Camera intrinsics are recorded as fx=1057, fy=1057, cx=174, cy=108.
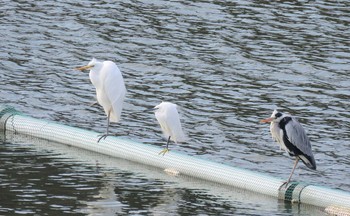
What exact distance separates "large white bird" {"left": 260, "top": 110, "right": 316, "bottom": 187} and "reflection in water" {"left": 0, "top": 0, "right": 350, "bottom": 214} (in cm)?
138

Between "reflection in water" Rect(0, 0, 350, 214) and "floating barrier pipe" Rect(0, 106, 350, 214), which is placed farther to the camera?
"reflection in water" Rect(0, 0, 350, 214)

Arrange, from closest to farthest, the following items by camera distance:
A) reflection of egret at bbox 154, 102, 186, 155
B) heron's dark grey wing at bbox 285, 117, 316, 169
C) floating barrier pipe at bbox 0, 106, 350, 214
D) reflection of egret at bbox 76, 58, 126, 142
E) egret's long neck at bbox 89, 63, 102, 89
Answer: floating barrier pipe at bbox 0, 106, 350, 214 < heron's dark grey wing at bbox 285, 117, 316, 169 < reflection of egret at bbox 154, 102, 186, 155 < reflection of egret at bbox 76, 58, 126, 142 < egret's long neck at bbox 89, 63, 102, 89

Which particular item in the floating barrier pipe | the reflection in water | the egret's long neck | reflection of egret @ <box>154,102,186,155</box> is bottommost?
the reflection in water

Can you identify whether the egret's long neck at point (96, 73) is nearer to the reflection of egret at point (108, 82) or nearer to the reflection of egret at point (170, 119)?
the reflection of egret at point (108, 82)

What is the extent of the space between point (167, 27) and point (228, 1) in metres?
2.98

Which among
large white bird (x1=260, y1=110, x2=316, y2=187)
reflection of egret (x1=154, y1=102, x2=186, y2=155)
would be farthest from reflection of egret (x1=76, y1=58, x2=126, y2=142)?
large white bird (x1=260, y1=110, x2=316, y2=187)

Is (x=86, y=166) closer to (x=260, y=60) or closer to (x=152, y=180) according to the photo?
(x=152, y=180)

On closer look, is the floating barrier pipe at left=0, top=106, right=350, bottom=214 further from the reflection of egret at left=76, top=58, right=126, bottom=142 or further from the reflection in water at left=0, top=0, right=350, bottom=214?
the reflection in water at left=0, top=0, right=350, bottom=214

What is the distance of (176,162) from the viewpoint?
14992 millimetres

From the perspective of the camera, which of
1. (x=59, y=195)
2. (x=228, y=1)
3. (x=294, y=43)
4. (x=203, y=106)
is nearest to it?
(x=59, y=195)

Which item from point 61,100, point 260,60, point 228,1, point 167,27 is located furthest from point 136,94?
point 228,1

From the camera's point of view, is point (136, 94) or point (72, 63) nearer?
point (136, 94)

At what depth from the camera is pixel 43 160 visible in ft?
50.2

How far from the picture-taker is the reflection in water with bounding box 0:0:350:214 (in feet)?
56.4
